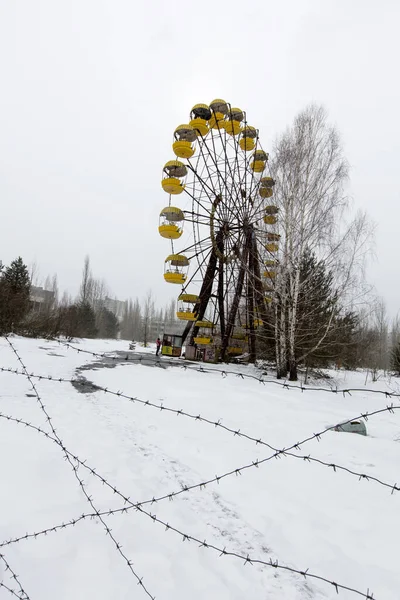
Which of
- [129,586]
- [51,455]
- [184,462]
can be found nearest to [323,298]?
[184,462]

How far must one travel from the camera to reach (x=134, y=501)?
10.2ft

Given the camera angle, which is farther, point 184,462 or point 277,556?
point 184,462

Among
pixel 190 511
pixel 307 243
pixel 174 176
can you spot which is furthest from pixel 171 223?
pixel 190 511

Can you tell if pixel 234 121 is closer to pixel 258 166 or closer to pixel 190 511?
pixel 258 166

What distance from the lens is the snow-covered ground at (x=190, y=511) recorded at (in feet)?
7.13

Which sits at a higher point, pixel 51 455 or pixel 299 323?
pixel 299 323

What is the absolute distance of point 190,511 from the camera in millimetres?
3047

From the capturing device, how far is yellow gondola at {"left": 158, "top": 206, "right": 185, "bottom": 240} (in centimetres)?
1727

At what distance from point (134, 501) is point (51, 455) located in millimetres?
1341

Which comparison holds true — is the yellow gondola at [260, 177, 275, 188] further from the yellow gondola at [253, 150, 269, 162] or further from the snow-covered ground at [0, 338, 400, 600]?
the snow-covered ground at [0, 338, 400, 600]

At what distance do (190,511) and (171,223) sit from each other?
16.4 metres

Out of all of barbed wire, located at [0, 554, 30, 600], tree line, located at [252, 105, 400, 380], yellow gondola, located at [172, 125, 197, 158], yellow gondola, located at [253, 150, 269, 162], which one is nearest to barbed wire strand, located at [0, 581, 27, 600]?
barbed wire, located at [0, 554, 30, 600]

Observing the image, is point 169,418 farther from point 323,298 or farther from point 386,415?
point 323,298

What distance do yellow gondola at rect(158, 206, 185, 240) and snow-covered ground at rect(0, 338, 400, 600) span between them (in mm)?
12391
